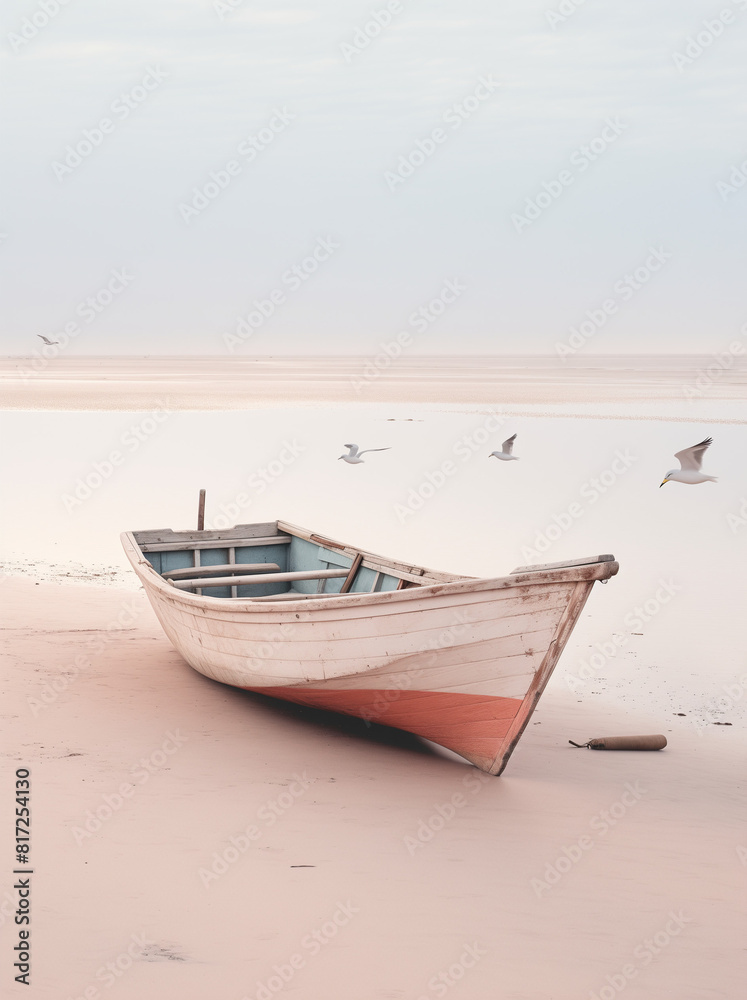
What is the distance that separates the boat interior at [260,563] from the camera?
30.3ft

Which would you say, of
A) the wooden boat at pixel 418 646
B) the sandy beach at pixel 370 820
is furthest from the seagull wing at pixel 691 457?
the wooden boat at pixel 418 646

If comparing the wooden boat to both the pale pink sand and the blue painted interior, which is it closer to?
the pale pink sand

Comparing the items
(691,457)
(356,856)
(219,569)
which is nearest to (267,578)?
(219,569)

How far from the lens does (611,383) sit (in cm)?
6359

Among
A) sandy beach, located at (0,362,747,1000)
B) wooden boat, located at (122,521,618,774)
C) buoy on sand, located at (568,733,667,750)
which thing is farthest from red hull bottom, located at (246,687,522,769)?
buoy on sand, located at (568,733,667,750)

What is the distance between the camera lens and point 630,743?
299 inches

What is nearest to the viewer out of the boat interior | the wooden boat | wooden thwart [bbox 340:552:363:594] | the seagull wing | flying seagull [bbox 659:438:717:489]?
the wooden boat

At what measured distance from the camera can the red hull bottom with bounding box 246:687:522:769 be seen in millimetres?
6793

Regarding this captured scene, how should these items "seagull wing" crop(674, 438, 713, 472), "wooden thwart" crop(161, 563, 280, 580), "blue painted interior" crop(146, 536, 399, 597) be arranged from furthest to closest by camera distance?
"seagull wing" crop(674, 438, 713, 472)
"blue painted interior" crop(146, 536, 399, 597)
"wooden thwart" crop(161, 563, 280, 580)

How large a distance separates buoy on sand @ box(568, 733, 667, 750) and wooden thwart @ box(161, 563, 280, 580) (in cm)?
392

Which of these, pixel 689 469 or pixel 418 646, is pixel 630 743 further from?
pixel 689 469

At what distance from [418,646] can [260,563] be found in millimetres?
3988

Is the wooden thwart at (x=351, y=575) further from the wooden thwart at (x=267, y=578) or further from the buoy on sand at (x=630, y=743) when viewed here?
the buoy on sand at (x=630, y=743)

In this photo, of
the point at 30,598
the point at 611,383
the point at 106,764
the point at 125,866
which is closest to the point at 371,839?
the point at 125,866
